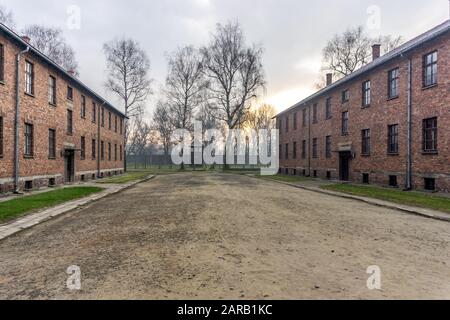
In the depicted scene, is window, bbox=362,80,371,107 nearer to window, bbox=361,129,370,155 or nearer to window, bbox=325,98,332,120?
window, bbox=361,129,370,155

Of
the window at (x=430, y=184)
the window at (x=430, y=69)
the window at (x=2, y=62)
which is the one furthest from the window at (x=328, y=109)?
the window at (x=2, y=62)

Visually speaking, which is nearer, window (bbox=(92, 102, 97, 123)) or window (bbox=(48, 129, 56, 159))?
window (bbox=(48, 129, 56, 159))

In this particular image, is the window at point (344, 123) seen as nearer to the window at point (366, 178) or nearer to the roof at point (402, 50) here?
the roof at point (402, 50)

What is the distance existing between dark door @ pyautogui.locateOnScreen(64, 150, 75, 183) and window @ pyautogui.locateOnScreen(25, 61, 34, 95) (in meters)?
6.00

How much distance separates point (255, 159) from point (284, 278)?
73.4 metres

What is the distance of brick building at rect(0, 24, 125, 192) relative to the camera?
14.5 metres

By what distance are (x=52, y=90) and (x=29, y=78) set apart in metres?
3.09

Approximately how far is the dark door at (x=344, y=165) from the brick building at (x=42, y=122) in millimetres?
19980

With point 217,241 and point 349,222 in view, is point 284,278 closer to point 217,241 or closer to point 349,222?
point 217,241

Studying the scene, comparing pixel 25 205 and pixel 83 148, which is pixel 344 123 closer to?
pixel 83 148

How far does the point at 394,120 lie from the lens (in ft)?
62.7

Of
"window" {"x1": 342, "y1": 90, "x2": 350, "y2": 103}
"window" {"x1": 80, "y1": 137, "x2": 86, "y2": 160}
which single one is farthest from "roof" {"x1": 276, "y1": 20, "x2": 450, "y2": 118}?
"window" {"x1": 80, "y1": 137, "x2": 86, "y2": 160}

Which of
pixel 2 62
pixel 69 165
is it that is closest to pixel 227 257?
pixel 2 62
